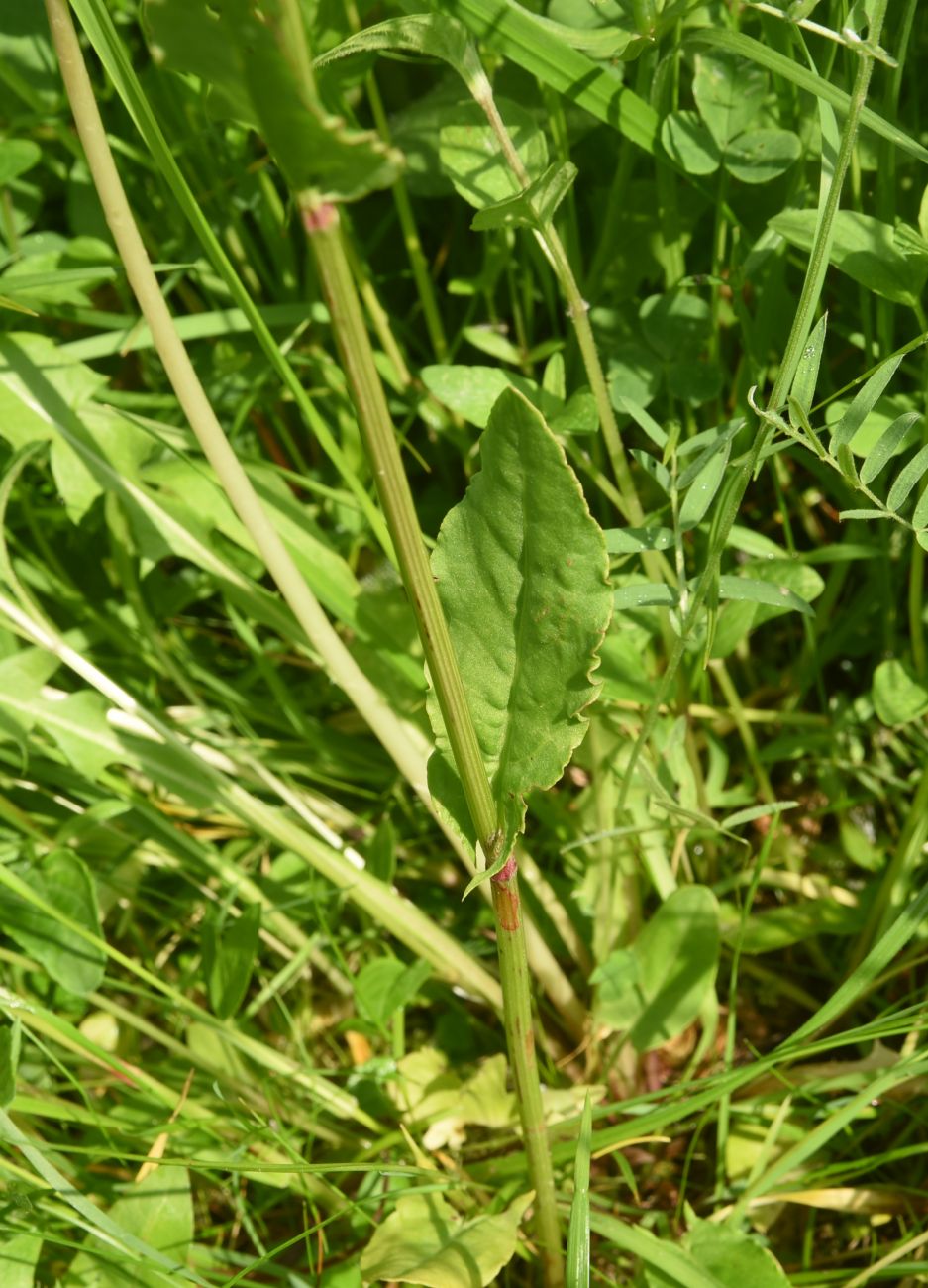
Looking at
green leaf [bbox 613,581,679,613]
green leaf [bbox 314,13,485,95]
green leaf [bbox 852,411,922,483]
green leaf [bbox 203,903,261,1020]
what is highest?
green leaf [bbox 314,13,485,95]

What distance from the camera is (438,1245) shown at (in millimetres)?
973

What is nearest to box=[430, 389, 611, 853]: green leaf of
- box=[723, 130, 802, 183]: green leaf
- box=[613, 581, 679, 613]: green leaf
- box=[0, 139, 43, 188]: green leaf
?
box=[613, 581, 679, 613]: green leaf

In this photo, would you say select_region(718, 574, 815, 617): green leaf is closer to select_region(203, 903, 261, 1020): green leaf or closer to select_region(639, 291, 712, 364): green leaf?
select_region(639, 291, 712, 364): green leaf

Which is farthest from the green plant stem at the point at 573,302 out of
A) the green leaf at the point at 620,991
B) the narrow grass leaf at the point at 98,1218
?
the narrow grass leaf at the point at 98,1218

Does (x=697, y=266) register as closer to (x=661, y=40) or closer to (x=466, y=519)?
(x=661, y=40)

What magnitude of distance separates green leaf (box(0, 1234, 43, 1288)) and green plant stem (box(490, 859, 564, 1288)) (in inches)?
16.6

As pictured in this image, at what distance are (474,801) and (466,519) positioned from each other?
169 mm

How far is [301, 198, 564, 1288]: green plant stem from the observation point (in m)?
0.48

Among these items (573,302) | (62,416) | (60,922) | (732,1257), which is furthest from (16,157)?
(732,1257)

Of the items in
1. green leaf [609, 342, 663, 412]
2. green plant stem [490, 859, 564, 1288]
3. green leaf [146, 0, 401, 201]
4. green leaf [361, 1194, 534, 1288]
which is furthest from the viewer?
green leaf [609, 342, 663, 412]

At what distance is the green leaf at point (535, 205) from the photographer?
2.70 ft

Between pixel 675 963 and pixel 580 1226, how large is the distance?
399mm

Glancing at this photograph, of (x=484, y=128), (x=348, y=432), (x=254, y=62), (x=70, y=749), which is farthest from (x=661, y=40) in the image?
(x=70, y=749)

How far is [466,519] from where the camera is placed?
715 mm
